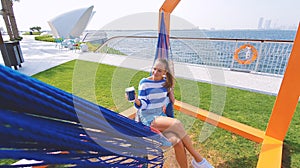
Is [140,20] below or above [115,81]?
above

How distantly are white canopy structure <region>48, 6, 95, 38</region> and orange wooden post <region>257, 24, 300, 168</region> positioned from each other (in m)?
20.6

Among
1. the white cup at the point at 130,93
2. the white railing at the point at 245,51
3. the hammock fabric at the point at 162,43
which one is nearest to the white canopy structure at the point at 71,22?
the white railing at the point at 245,51

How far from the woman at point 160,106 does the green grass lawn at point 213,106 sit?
0.53 metres

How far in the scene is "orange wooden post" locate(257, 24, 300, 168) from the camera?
1.45 metres

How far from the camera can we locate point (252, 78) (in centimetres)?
432

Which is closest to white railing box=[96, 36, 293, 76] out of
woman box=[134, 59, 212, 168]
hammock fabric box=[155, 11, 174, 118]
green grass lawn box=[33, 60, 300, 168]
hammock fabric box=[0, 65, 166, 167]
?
green grass lawn box=[33, 60, 300, 168]

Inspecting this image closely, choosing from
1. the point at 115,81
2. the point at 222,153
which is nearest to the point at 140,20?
the point at 222,153

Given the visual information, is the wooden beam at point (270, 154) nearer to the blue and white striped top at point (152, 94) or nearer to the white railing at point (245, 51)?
the blue and white striped top at point (152, 94)

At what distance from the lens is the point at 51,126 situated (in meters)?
0.60

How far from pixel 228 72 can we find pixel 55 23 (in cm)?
2052

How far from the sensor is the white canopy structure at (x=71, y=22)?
18.9 metres

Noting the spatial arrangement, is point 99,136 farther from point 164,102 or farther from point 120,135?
point 164,102

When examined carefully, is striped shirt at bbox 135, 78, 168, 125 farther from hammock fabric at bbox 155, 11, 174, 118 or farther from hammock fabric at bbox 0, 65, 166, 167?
hammock fabric at bbox 0, 65, 166, 167

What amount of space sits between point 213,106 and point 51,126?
8.64 ft
